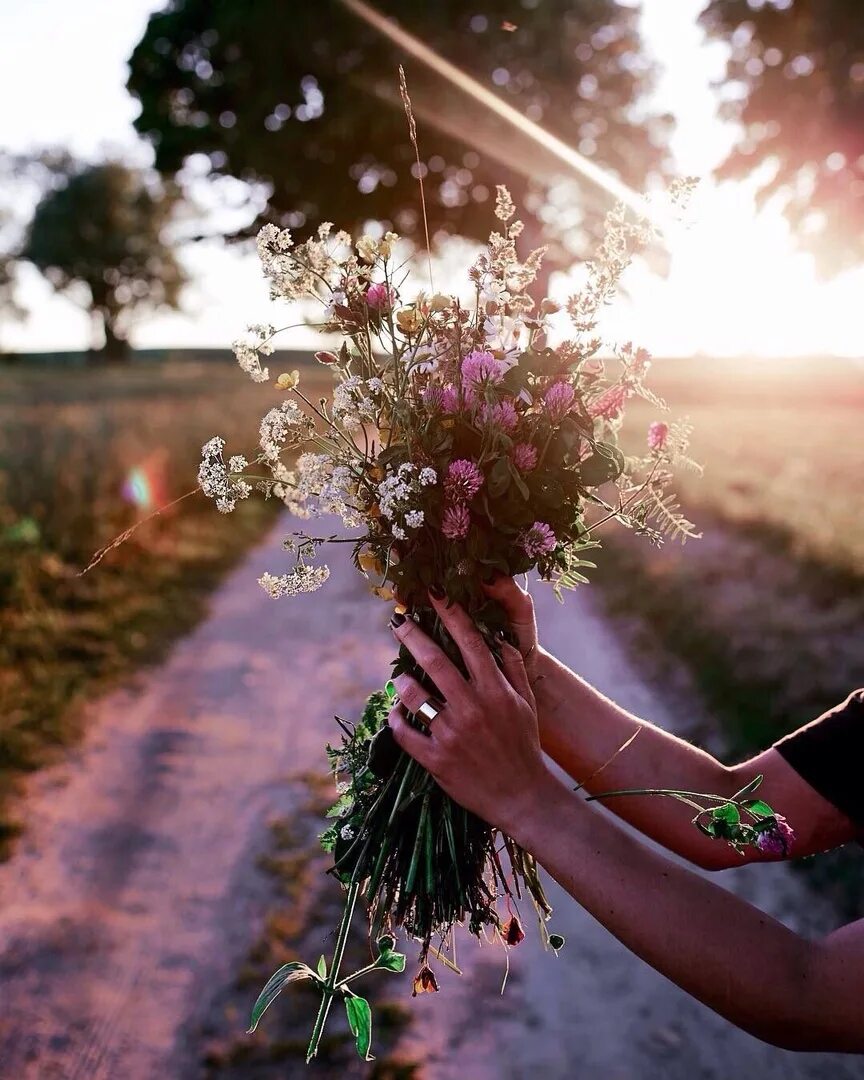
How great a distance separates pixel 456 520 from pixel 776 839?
804mm

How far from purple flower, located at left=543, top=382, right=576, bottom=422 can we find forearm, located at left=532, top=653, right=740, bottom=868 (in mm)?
578

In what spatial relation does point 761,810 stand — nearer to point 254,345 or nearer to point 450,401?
point 450,401

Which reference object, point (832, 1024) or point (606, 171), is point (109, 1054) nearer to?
point (832, 1024)

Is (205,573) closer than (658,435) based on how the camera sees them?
No

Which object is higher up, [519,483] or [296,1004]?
[519,483]

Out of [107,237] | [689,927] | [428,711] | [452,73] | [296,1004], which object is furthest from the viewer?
[107,237]

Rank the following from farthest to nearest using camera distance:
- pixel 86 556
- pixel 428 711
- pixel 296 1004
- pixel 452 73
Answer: pixel 452 73 → pixel 86 556 → pixel 296 1004 → pixel 428 711

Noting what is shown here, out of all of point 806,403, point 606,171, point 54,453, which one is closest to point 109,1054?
A: point 54,453

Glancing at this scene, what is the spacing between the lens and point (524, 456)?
66.6 inches

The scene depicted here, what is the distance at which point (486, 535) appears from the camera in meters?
1.73

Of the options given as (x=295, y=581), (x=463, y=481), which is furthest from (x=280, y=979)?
(x=463, y=481)

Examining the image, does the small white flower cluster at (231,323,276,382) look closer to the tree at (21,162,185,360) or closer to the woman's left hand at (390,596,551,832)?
the woman's left hand at (390,596,551,832)

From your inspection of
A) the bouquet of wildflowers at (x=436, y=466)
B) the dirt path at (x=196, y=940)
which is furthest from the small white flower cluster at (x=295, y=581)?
the dirt path at (x=196, y=940)

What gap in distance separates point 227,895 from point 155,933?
1.11ft
